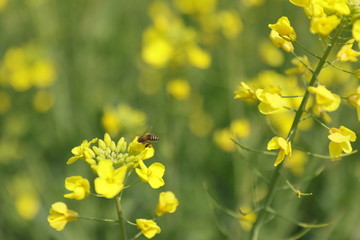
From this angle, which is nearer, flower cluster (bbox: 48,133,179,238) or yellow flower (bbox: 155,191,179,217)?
flower cluster (bbox: 48,133,179,238)

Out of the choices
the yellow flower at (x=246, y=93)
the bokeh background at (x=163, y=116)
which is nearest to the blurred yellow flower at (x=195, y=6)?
the bokeh background at (x=163, y=116)

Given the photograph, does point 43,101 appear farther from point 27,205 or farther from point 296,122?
point 296,122

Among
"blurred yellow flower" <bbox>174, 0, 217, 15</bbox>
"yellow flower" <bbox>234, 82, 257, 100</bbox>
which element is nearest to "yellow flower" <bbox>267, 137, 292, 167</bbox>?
"yellow flower" <bbox>234, 82, 257, 100</bbox>

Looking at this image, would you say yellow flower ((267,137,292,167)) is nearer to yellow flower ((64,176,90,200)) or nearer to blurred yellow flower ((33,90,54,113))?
yellow flower ((64,176,90,200))

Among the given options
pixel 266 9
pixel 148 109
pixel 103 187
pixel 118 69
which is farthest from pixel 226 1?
pixel 103 187

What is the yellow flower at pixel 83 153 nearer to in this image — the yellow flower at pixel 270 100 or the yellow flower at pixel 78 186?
the yellow flower at pixel 78 186

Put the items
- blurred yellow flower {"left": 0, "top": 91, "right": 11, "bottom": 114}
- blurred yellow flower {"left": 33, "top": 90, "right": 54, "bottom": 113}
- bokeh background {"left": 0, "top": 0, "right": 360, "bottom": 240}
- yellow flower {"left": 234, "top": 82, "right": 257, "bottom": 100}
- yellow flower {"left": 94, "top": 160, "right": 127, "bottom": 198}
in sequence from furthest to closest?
blurred yellow flower {"left": 0, "top": 91, "right": 11, "bottom": 114} < blurred yellow flower {"left": 33, "top": 90, "right": 54, "bottom": 113} < bokeh background {"left": 0, "top": 0, "right": 360, "bottom": 240} < yellow flower {"left": 234, "top": 82, "right": 257, "bottom": 100} < yellow flower {"left": 94, "top": 160, "right": 127, "bottom": 198}
